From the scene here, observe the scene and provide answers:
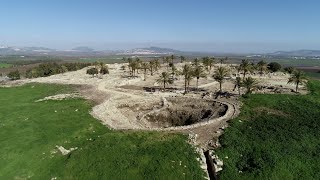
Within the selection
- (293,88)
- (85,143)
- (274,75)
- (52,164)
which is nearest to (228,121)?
(85,143)

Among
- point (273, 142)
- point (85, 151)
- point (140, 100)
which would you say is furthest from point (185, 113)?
point (85, 151)

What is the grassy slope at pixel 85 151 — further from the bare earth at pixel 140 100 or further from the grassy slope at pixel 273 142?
the grassy slope at pixel 273 142

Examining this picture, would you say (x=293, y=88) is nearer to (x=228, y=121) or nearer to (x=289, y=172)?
(x=228, y=121)

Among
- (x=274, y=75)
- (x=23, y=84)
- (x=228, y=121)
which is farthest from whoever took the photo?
(x=274, y=75)

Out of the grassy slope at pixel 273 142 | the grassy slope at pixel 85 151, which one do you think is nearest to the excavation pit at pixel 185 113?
the grassy slope at pixel 273 142

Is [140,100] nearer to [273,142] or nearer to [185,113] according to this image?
[185,113]

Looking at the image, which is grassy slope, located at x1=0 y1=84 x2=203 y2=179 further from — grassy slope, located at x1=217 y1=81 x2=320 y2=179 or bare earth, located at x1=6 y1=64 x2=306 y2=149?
grassy slope, located at x1=217 y1=81 x2=320 y2=179
